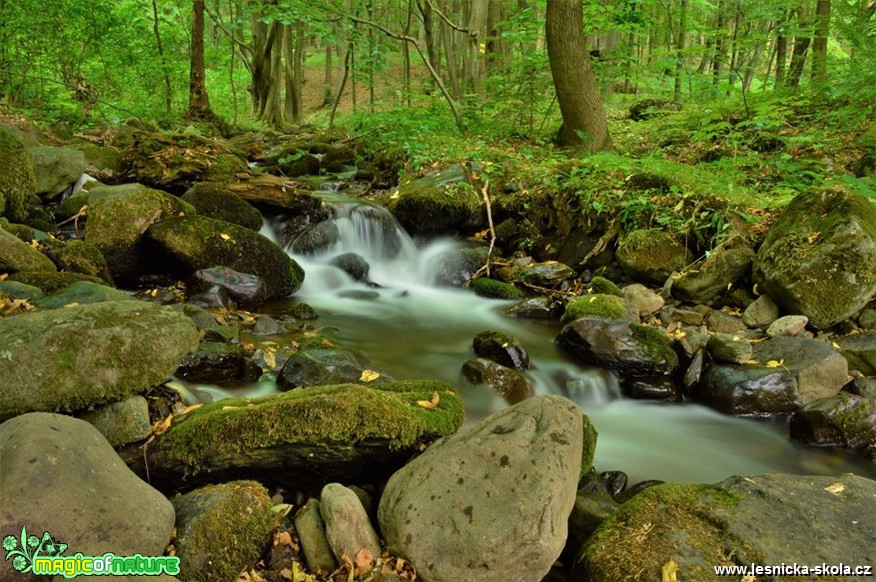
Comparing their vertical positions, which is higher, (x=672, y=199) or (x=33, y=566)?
(x=672, y=199)

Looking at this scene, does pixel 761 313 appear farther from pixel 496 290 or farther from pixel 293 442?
pixel 293 442

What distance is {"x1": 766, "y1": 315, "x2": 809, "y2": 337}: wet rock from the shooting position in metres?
5.83

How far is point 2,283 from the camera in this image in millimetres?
4527

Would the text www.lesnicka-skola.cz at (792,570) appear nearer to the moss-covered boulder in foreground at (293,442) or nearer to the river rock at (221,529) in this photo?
the moss-covered boulder in foreground at (293,442)

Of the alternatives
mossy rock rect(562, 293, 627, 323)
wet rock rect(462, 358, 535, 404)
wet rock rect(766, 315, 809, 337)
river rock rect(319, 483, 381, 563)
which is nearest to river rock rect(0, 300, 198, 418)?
river rock rect(319, 483, 381, 563)

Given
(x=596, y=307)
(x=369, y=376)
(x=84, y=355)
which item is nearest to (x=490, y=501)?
(x=84, y=355)

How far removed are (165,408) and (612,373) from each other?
13.5ft

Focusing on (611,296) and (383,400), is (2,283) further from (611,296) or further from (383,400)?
(611,296)

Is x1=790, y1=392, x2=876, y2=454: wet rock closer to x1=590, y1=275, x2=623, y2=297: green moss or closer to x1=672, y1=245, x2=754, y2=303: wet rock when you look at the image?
x1=672, y1=245, x2=754, y2=303: wet rock

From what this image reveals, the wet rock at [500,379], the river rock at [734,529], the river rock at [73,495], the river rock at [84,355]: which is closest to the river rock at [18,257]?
the river rock at [84,355]

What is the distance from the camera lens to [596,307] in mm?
6535

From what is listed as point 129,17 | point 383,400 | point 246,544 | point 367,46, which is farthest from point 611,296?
point 129,17

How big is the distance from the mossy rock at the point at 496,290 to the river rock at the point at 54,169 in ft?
20.0

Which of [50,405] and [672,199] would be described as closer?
[50,405]
